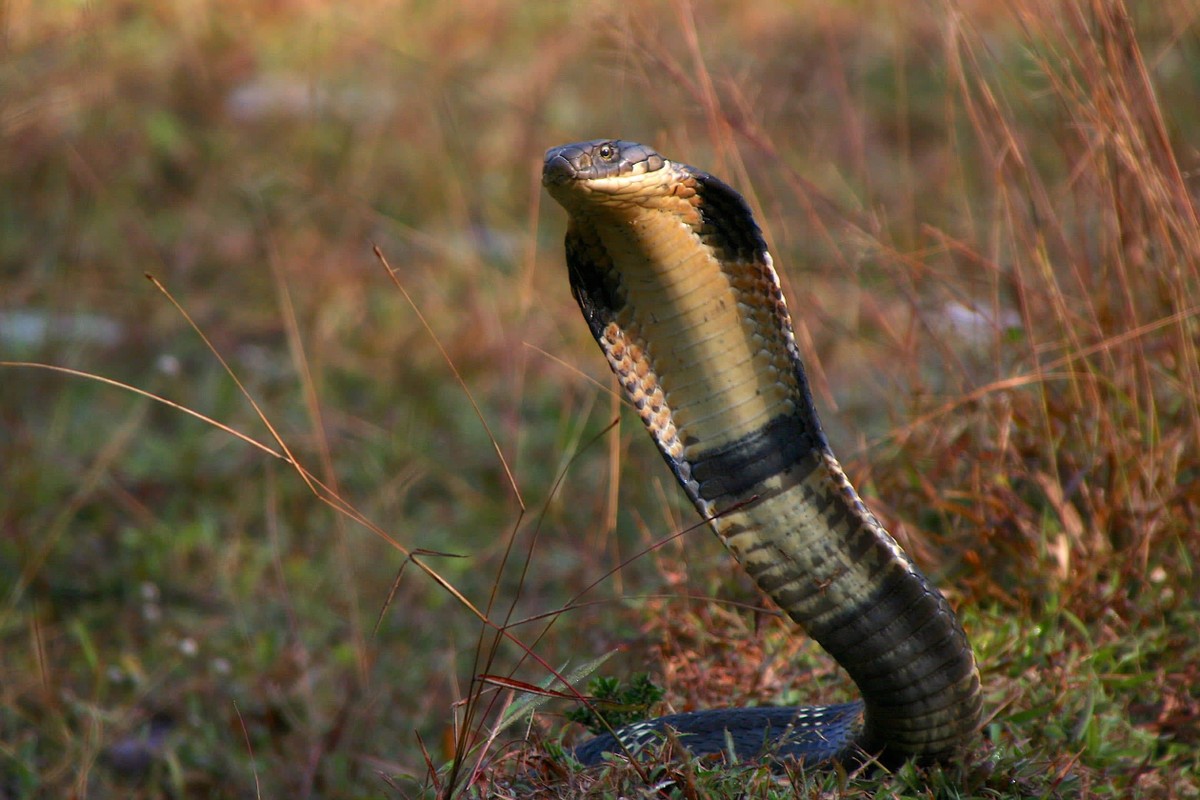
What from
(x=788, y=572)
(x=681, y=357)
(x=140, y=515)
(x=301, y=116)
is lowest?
(x=140, y=515)

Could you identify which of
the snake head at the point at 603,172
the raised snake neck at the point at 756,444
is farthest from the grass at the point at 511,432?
the snake head at the point at 603,172

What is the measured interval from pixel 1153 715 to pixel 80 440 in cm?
344

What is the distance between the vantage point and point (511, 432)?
434 centimetres

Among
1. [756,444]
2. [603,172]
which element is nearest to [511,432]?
[756,444]

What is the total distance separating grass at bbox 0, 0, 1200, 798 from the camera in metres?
2.79

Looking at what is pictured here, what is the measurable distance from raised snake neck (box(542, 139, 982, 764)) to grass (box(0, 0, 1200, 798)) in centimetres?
15

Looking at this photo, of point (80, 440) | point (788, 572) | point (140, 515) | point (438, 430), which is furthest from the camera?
point (438, 430)

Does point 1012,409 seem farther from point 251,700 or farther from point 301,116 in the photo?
point 301,116

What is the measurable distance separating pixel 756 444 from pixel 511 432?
232 centimetres

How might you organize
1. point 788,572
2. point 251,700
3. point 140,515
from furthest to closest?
point 140,515
point 251,700
point 788,572

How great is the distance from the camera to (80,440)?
446cm

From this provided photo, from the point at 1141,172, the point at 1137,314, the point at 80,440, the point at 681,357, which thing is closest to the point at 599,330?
the point at 681,357

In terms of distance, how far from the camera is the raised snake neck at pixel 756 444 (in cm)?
201

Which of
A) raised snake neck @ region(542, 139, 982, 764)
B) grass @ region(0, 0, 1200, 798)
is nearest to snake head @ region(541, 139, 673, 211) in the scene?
raised snake neck @ region(542, 139, 982, 764)
